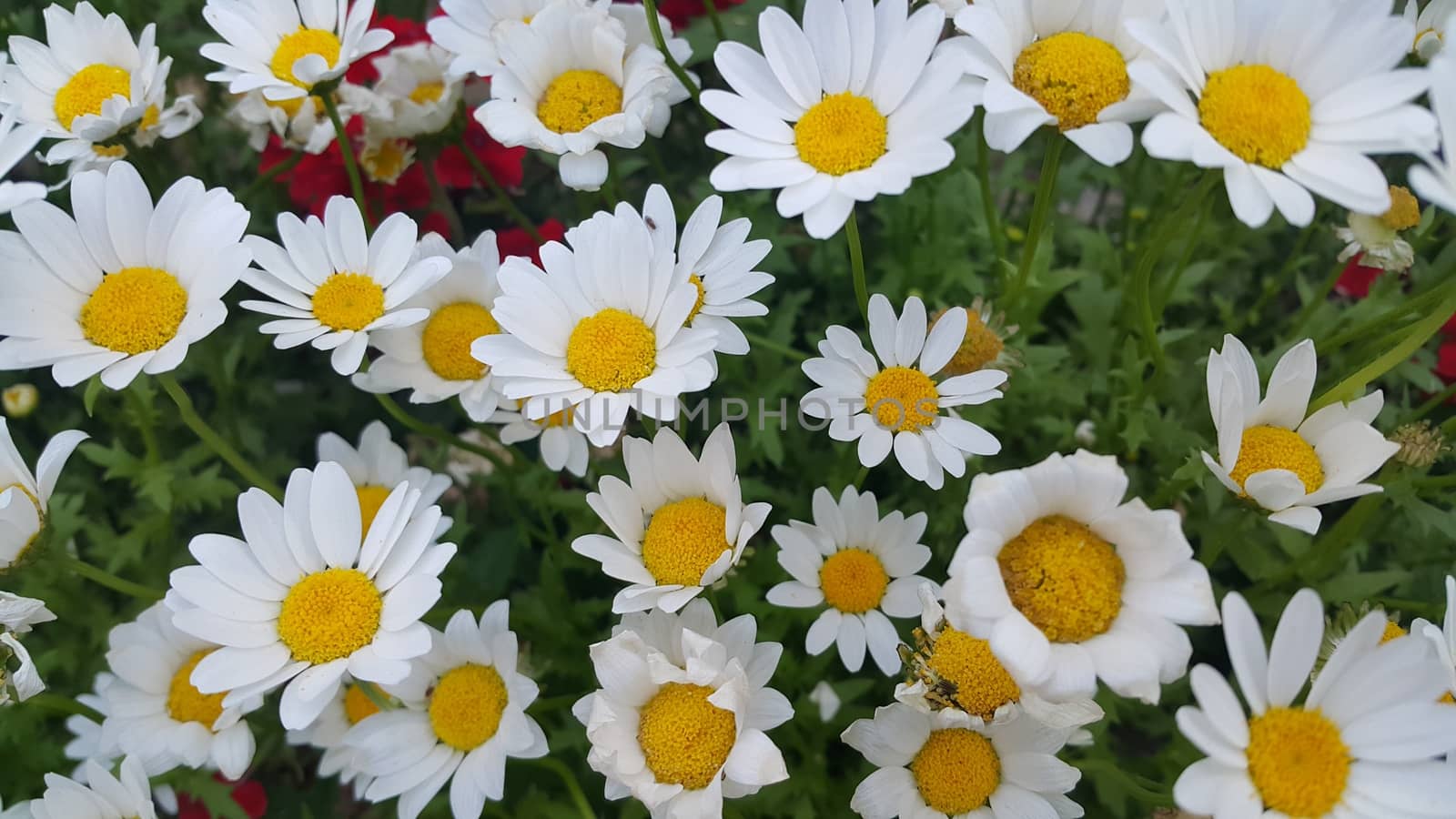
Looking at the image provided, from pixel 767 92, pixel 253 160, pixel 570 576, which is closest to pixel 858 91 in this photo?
pixel 767 92

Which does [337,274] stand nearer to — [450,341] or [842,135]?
[450,341]

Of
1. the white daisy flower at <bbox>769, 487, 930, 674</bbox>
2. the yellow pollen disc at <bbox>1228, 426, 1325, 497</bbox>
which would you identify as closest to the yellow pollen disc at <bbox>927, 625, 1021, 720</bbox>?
the white daisy flower at <bbox>769, 487, 930, 674</bbox>

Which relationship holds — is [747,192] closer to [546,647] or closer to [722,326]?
[722,326]

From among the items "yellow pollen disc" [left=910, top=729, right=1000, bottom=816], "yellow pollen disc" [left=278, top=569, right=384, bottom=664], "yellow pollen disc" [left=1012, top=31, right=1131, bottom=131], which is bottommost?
"yellow pollen disc" [left=910, top=729, right=1000, bottom=816]

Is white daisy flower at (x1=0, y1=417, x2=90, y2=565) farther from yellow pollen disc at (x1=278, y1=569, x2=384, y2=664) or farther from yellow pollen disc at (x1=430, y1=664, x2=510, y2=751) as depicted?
yellow pollen disc at (x1=430, y1=664, x2=510, y2=751)

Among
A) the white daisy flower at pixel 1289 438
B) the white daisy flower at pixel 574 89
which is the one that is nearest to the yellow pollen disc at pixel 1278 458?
the white daisy flower at pixel 1289 438

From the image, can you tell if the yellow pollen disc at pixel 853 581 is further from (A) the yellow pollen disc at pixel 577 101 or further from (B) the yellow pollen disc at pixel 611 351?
(A) the yellow pollen disc at pixel 577 101
